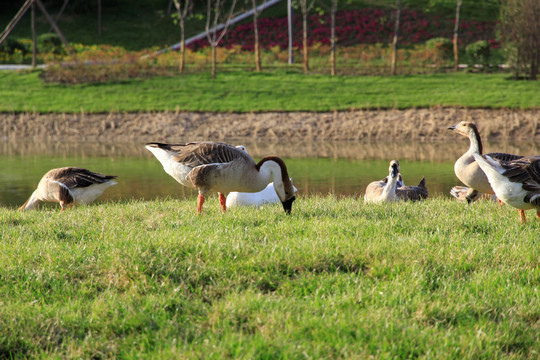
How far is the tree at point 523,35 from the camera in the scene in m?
35.1

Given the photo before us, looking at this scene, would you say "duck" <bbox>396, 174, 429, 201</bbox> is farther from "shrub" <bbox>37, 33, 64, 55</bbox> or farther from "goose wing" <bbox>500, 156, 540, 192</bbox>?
"shrub" <bbox>37, 33, 64, 55</bbox>

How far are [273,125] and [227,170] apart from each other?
21.7 m

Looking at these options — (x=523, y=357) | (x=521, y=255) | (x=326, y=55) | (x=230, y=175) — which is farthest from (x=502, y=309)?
(x=326, y=55)

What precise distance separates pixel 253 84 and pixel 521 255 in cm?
3124

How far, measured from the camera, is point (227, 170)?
9070 mm

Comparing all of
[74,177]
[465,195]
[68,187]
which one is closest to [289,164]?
[465,195]

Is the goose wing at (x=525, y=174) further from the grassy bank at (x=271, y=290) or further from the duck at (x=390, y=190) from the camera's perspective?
the duck at (x=390, y=190)

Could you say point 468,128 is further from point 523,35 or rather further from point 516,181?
point 523,35

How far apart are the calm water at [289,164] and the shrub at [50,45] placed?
70.9 ft

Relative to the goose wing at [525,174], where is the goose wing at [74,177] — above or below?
below

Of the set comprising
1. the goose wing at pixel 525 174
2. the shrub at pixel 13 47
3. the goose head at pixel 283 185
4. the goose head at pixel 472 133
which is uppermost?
the shrub at pixel 13 47

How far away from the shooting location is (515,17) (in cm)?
3597

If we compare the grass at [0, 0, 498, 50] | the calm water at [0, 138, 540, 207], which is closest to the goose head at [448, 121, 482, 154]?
the calm water at [0, 138, 540, 207]

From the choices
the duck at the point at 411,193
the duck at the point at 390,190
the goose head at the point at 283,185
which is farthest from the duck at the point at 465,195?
the goose head at the point at 283,185
